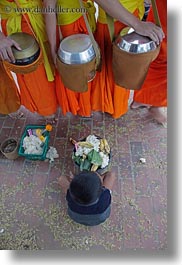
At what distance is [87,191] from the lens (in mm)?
1308

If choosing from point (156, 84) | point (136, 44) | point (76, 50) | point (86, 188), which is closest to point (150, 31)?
point (136, 44)

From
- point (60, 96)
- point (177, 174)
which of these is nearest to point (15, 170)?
point (60, 96)

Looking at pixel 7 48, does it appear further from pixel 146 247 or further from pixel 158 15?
pixel 146 247

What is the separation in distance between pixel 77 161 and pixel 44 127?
1.14ft

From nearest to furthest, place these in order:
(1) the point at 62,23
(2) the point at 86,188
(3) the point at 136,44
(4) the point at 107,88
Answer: (2) the point at 86,188 → (3) the point at 136,44 → (1) the point at 62,23 → (4) the point at 107,88

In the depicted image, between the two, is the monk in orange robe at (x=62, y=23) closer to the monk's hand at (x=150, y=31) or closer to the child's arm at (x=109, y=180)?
the monk's hand at (x=150, y=31)

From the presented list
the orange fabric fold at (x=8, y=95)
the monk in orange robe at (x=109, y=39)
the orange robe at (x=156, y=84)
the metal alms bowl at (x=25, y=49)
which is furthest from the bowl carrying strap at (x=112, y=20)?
the orange fabric fold at (x=8, y=95)

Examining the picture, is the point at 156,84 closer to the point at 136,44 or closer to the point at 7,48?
the point at 136,44

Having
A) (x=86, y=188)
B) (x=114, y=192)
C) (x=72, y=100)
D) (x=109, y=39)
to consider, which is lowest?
(x=114, y=192)

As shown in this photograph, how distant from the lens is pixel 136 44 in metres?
1.50

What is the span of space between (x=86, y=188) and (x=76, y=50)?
62cm

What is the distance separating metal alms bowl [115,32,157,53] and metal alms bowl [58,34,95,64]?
15cm

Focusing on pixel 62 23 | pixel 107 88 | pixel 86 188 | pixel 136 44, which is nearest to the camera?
pixel 86 188

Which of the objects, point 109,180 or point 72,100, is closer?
point 109,180
